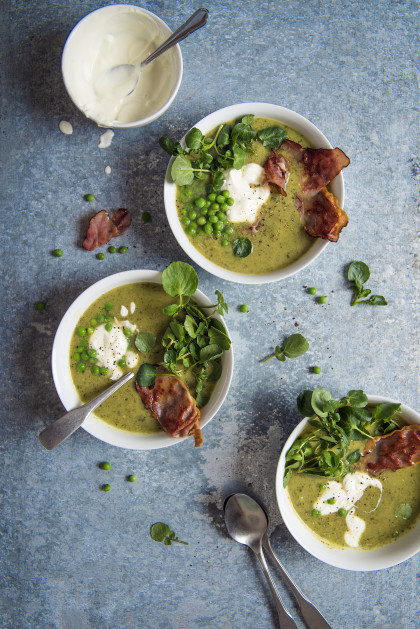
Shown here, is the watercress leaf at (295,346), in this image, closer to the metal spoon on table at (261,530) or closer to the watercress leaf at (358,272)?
the watercress leaf at (358,272)

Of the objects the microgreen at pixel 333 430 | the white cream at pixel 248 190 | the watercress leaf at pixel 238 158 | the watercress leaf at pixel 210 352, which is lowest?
the microgreen at pixel 333 430

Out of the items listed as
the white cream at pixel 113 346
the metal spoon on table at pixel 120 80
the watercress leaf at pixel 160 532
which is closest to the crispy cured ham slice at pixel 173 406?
the white cream at pixel 113 346

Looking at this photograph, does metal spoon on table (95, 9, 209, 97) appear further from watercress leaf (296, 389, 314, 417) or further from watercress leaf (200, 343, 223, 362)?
watercress leaf (296, 389, 314, 417)

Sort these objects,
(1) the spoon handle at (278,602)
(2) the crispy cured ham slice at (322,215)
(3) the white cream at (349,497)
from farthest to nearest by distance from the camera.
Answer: (1) the spoon handle at (278,602), (3) the white cream at (349,497), (2) the crispy cured ham slice at (322,215)

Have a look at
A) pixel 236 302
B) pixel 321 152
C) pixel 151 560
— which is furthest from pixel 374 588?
pixel 321 152

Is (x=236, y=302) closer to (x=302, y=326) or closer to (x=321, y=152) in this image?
(x=302, y=326)

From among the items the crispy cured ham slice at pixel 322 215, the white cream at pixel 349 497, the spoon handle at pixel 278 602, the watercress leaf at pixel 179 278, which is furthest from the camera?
the spoon handle at pixel 278 602
